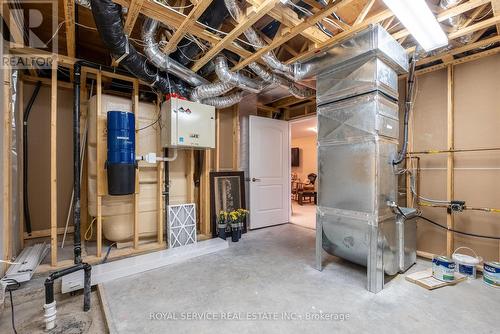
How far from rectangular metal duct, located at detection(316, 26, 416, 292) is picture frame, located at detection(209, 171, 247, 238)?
1726 mm

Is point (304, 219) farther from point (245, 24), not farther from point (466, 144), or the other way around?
point (245, 24)

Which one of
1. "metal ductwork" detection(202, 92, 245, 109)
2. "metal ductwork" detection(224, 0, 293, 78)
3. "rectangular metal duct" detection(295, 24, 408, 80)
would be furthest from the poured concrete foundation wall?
"metal ductwork" detection(202, 92, 245, 109)

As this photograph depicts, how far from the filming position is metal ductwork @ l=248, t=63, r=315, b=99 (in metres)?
2.87

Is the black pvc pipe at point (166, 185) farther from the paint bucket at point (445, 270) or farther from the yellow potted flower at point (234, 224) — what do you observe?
the paint bucket at point (445, 270)

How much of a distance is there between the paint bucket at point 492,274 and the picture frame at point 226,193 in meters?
2.98

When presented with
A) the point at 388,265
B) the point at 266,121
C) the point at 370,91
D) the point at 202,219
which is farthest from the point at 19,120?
the point at 388,265

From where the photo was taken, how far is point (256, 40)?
2293 millimetres

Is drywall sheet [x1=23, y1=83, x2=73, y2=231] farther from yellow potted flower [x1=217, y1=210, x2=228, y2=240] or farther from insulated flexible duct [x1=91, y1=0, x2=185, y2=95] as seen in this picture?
yellow potted flower [x1=217, y1=210, x2=228, y2=240]

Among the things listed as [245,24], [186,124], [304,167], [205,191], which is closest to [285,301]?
[205,191]

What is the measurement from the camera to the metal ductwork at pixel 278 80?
2871 mm

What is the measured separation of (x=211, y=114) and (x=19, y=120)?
2.41 meters

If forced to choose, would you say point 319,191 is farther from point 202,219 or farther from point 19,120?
point 19,120

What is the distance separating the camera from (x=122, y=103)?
9.96 ft

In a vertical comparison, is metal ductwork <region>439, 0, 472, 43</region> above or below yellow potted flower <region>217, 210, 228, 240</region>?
above
